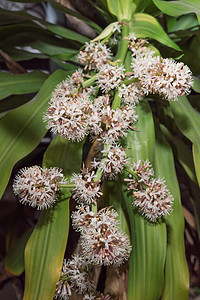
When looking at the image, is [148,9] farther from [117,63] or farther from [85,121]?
[85,121]

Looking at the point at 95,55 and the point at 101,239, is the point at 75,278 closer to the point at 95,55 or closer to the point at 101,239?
the point at 101,239

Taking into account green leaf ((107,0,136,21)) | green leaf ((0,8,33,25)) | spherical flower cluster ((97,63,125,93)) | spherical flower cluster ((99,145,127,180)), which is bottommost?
spherical flower cluster ((99,145,127,180))

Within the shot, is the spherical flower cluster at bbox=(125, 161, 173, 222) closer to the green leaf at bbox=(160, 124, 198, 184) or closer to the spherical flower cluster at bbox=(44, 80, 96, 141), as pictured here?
the spherical flower cluster at bbox=(44, 80, 96, 141)

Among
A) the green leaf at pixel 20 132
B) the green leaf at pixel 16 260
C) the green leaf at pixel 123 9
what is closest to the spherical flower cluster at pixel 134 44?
the green leaf at pixel 123 9

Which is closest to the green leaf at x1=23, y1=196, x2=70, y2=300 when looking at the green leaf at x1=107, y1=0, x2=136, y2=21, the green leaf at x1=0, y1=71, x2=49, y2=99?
the green leaf at x1=0, y1=71, x2=49, y2=99

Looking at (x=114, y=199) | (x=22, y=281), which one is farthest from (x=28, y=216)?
(x=114, y=199)

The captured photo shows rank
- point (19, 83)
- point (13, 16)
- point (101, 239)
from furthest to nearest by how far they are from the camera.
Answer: point (13, 16)
point (19, 83)
point (101, 239)

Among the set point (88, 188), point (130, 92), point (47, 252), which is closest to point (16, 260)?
point (47, 252)
